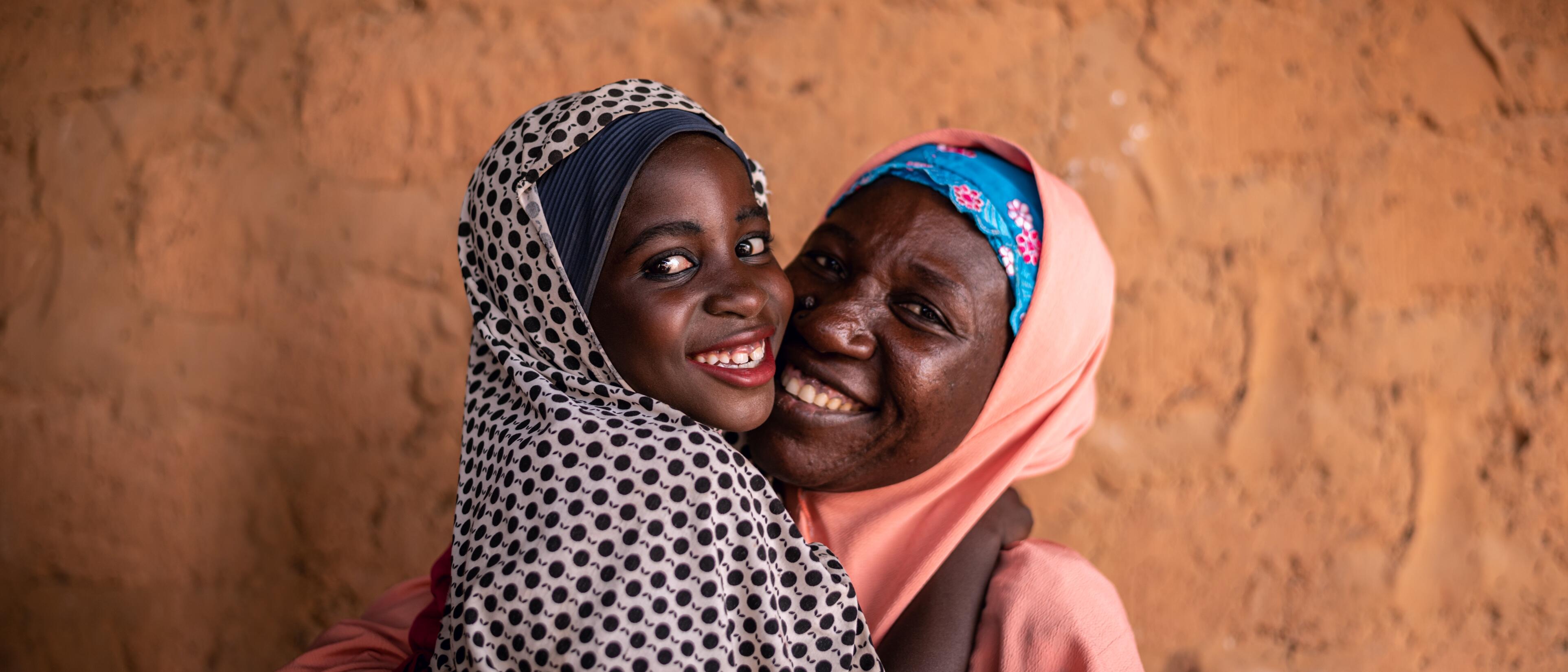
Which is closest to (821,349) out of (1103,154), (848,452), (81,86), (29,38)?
(848,452)

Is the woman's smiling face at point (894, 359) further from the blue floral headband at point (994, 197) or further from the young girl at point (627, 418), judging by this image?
the young girl at point (627, 418)

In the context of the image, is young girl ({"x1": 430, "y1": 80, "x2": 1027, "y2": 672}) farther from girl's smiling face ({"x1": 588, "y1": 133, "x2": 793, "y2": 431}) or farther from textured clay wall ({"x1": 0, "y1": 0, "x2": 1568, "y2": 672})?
textured clay wall ({"x1": 0, "y1": 0, "x2": 1568, "y2": 672})

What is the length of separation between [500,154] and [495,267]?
0.19m

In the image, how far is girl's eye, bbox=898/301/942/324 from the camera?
5.58 ft

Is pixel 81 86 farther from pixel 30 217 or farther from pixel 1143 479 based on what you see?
pixel 1143 479

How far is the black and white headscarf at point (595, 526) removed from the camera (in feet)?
4.07

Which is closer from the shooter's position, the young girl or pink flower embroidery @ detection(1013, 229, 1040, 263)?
the young girl

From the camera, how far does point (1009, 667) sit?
1.53 metres

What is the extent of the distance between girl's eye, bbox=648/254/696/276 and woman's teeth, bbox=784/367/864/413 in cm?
36

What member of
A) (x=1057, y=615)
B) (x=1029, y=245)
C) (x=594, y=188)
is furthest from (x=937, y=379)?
(x=594, y=188)

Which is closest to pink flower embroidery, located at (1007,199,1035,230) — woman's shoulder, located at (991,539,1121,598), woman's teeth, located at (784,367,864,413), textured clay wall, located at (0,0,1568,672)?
woman's teeth, located at (784,367,864,413)

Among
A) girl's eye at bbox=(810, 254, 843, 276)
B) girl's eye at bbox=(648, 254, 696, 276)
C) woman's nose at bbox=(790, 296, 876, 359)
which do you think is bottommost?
woman's nose at bbox=(790, 296, 876, 359)

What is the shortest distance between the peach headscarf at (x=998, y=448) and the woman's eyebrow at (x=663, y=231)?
64 centimetres

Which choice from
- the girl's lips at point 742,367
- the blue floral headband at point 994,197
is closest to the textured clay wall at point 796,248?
the blue floral headband at point 994,197
